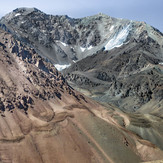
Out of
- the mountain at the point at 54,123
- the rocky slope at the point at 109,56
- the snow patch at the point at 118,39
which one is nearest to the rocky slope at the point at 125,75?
the rocky slope at the point at 109,56

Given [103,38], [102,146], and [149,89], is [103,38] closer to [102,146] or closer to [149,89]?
[149,89]

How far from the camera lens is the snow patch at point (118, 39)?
559ft

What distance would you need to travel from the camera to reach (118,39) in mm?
175125

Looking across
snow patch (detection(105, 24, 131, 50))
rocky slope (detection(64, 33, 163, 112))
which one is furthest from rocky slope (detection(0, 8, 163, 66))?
rocky slope (detection(64, 33, 163, 112))

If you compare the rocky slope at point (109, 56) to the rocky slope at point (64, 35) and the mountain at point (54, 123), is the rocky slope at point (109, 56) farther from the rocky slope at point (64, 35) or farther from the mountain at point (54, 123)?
the mountain at point (54, 123)

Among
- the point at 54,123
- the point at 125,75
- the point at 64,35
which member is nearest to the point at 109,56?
the point at 125,75

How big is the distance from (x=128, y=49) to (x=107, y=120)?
107 meters

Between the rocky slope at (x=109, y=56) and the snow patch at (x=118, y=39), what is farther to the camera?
the snow patch at (x=118, y=39)

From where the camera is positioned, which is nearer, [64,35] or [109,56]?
[109,56]

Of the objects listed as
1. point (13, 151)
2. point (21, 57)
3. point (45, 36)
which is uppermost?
point (45, 36)

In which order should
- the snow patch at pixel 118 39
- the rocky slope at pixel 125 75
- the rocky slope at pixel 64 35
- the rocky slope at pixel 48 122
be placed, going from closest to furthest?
the rocky slope at pixel 48 122 → the rocky slope at pixel 125 75 → the snow patch at pixel 118 39 → the rocky slope at pixel 64 35

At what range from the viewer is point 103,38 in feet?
630

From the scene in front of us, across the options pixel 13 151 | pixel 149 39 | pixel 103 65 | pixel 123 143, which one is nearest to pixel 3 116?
pixel 13 151

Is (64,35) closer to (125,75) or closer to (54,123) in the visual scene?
(125,75)
